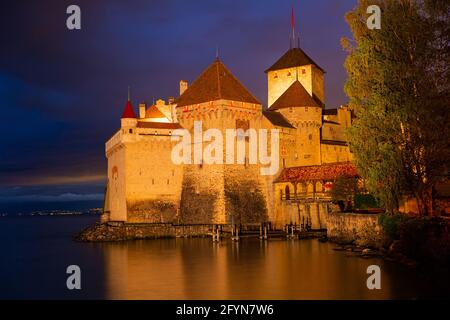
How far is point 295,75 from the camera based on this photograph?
49656 mm

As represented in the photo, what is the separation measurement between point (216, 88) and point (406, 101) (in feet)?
60.5

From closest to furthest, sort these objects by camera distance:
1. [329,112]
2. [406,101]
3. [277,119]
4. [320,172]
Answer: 1. [406,101]
2. [320,172]
3. [277,119]
4. [329,112]

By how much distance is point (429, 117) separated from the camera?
72.0 feet

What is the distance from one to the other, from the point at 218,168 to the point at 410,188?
17.4m

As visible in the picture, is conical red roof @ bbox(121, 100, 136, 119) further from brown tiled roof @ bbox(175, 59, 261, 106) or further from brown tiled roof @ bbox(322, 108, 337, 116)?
brown tiled roof @ bbox(322, 108, 337, 116)

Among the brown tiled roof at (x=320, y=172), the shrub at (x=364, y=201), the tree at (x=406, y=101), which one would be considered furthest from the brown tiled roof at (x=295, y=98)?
the tree at (x=406, y=101)

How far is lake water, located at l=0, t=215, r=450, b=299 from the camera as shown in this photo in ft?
62.7

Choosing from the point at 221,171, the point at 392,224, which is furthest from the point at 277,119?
the point at 392,224

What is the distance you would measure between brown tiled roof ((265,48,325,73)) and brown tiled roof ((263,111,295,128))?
754cm

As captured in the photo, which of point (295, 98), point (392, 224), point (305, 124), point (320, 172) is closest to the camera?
point (392, 224)

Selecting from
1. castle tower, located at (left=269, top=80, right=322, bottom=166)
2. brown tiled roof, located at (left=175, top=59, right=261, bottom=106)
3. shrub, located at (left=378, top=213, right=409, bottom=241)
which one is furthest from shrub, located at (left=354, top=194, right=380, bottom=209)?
brown tiled roof, located at (left=175, top=59, right=261, bottom=106)

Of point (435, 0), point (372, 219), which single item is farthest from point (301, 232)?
Answer: point (435, 0)

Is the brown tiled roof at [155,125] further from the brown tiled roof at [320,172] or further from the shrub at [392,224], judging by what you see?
the shrub at [392,224]

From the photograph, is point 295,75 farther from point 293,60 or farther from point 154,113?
point 154,113
